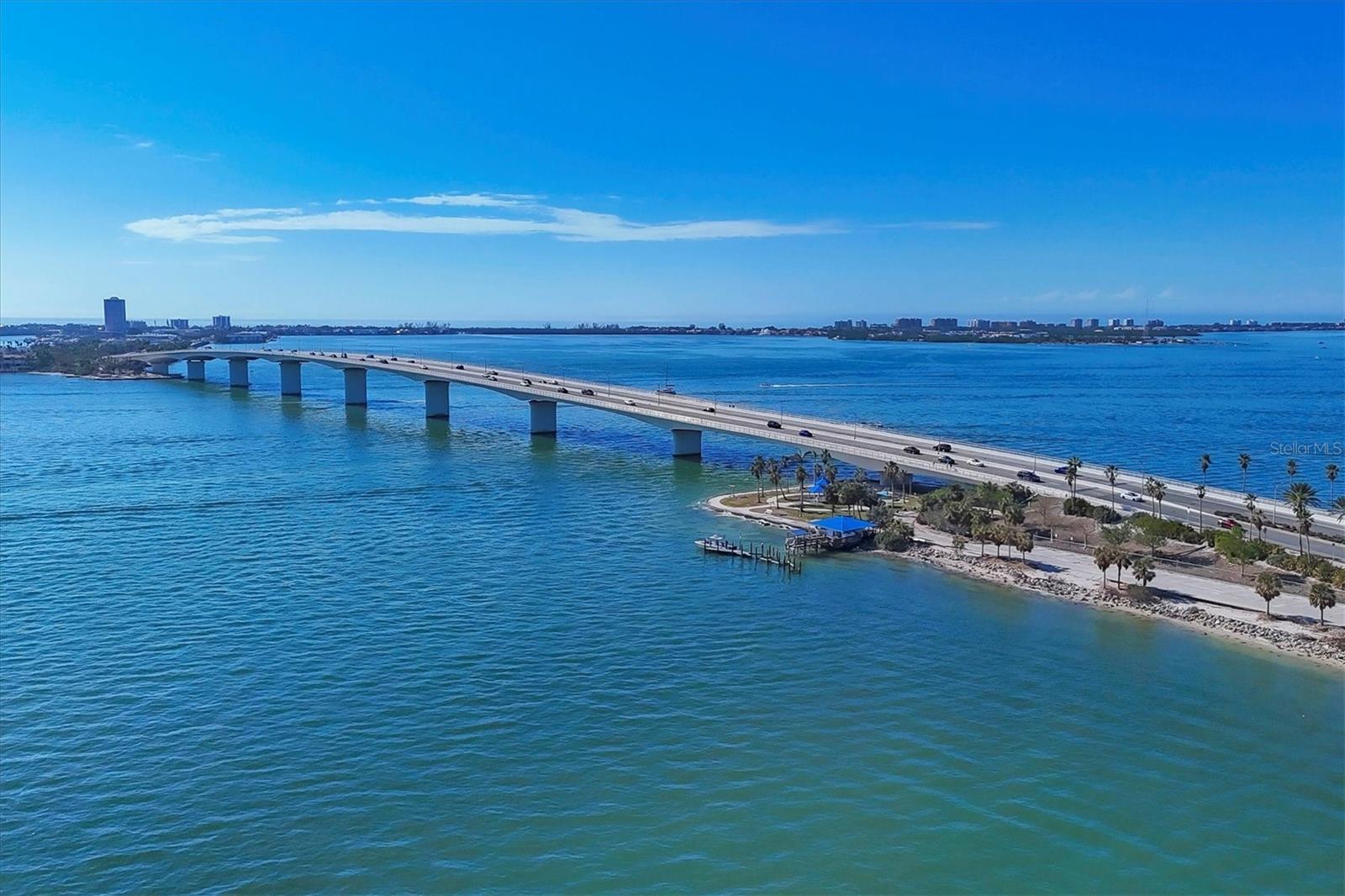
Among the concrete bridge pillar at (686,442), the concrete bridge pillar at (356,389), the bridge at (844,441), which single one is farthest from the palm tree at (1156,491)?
the concrete bridge pillar at (356,389)

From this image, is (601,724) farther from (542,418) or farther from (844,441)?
(542,418)

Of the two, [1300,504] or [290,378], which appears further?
[290,378]

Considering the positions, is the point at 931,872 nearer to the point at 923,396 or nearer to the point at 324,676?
the point at 324,676

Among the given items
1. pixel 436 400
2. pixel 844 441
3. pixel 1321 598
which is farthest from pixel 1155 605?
pixel 436 400

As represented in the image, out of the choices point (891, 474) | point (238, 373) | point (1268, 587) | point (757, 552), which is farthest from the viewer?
point (238, 373)

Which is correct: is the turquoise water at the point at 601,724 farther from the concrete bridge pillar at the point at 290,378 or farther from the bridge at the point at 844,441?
the concrete bridge pillar at the point at 290,378

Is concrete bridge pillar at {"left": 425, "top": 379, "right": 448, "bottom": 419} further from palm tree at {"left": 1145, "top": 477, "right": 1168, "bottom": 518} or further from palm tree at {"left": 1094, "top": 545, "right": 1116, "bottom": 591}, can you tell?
palm tree at {"left": 1094, "top": 545, "right": 1116, "bottom": 591}
